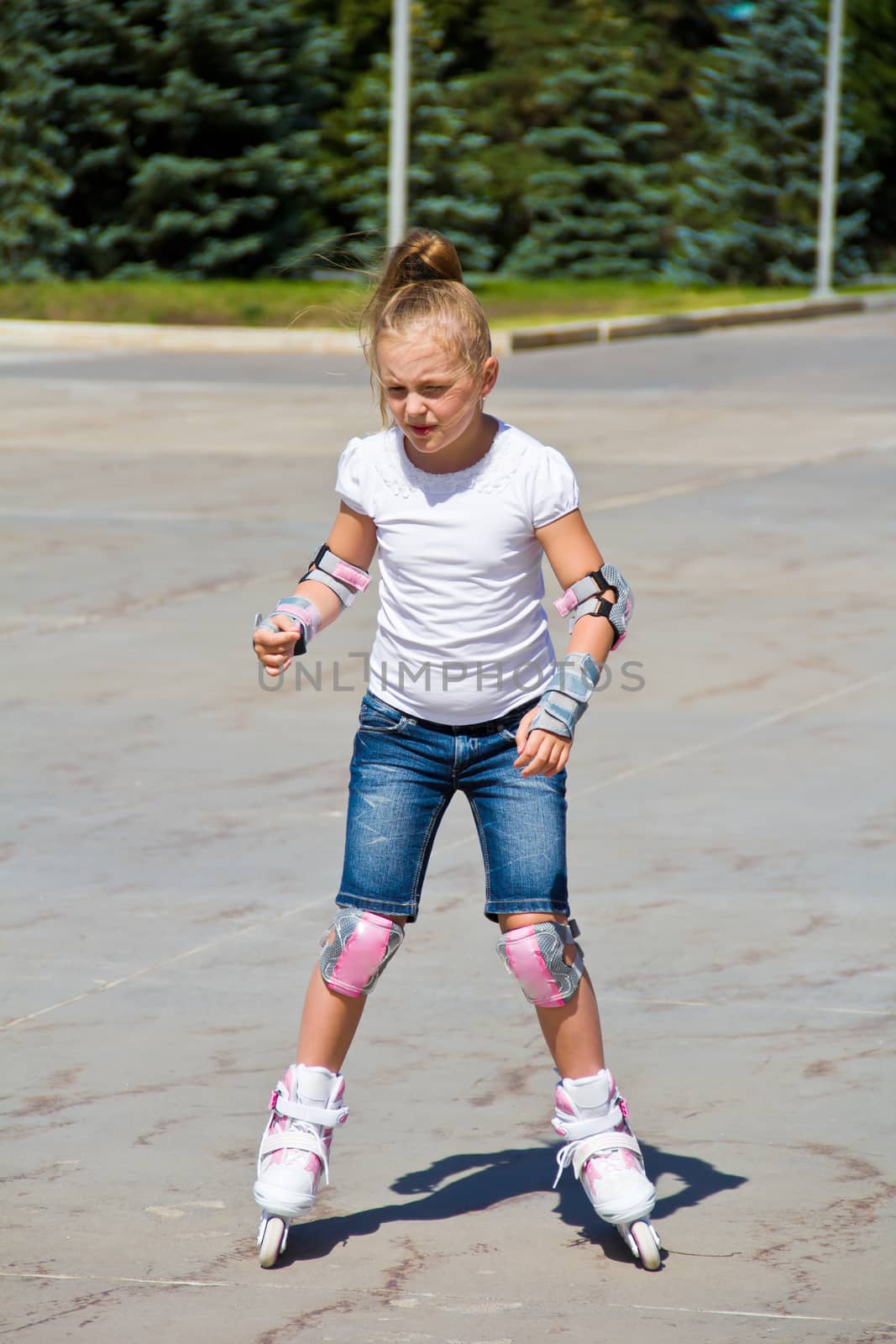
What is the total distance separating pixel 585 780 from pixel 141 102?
105 feet

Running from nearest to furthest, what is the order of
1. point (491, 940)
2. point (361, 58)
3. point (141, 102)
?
point (491, 940)
point (141, 102)
point (361, 58)

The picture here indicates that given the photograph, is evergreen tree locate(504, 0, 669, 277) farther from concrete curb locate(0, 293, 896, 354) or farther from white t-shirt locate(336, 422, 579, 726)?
white t-shirt locate(336, 422, 579, 726)

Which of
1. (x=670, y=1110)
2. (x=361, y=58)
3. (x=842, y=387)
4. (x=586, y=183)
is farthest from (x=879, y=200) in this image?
(x=670, y=1110)

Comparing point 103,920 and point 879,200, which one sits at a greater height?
point 103,920

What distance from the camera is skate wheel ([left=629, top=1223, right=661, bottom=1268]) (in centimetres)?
351

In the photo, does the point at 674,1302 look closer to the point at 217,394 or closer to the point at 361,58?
the point at 217,394

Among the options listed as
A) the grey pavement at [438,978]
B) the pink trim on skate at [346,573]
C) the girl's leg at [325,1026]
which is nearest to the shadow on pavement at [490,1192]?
the grey pavement at [438,978]

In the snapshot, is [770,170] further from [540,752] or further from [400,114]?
[540,752]

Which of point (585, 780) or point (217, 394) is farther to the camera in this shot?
point (217, 394)

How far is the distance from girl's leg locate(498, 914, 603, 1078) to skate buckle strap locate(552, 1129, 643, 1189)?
11 centimetres

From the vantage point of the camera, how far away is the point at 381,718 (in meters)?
3.71

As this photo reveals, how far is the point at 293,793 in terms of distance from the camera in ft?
21.6

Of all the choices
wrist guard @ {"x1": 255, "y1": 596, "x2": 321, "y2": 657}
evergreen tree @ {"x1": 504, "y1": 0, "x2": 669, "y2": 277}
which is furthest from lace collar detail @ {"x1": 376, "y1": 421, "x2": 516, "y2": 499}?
evergreen tree @ {"x1": 504, "y1": 0, "x2": 669, "y2": 277}

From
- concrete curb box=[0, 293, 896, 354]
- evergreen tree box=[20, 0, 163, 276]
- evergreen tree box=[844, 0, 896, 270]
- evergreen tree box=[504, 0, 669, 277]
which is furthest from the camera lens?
evergreen tree box=[504, 0, 669, 277]
